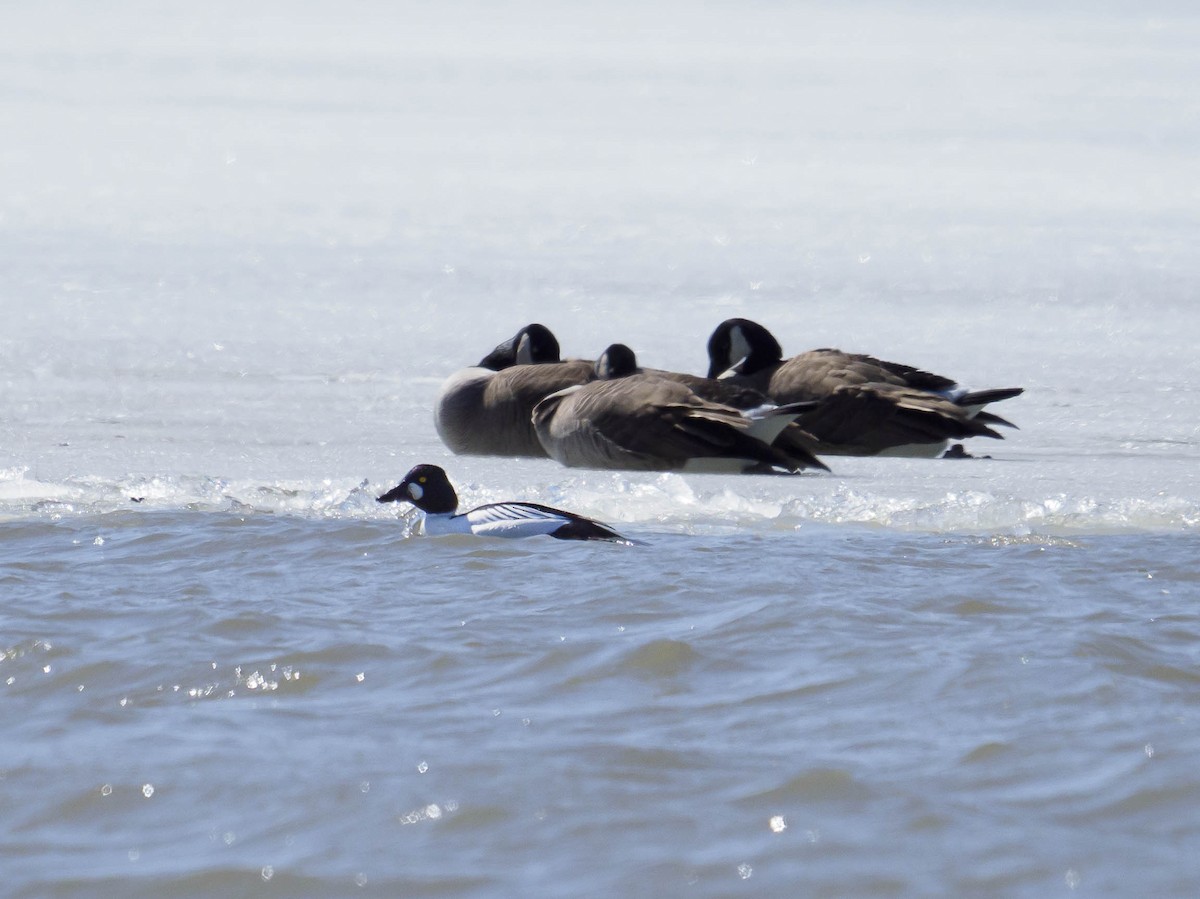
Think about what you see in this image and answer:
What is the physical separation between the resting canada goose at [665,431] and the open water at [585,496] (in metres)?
0.25

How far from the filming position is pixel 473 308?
37.6 feet

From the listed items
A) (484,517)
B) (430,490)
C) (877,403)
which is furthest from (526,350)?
(484,517)

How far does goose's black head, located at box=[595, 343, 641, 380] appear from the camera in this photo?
8.19 meters

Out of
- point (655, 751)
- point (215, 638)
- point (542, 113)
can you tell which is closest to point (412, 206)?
point (542, 113)

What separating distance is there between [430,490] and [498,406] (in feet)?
7.58

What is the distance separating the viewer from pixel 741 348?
9.10 metres

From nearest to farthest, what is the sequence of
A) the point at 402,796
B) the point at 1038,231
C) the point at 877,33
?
the point at 402,796 < the point at 1038,231 < the point at 877,33

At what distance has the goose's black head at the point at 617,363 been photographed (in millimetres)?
8188

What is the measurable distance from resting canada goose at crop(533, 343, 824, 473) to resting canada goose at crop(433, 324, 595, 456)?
0.65 m

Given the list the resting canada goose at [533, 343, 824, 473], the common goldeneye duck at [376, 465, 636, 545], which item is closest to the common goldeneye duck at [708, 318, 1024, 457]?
the resting canada goose at [533, 343, 824, 473]

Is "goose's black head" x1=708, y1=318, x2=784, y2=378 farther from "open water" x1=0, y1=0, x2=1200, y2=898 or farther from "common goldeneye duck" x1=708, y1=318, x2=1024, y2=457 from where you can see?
"open water" x1=0, y1=0, x2=1200, y2=898

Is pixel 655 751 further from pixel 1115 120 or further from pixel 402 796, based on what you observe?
pixel 1115 120

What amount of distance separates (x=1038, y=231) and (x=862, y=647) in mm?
9484

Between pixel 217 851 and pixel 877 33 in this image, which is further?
pixel 877 33
